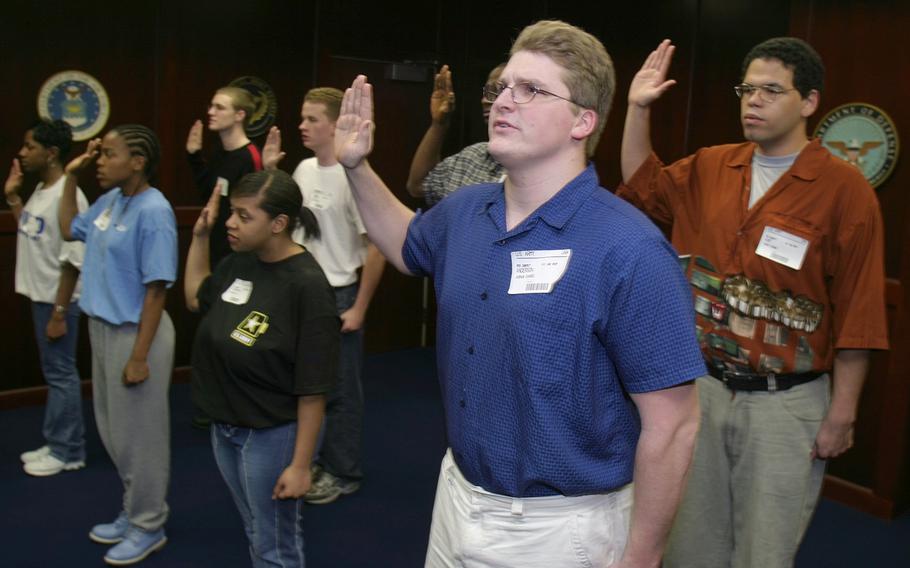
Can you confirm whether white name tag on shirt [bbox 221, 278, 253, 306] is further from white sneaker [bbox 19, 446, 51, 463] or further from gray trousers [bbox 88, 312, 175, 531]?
white sneaker [bbox 19, 446, 51, 463]

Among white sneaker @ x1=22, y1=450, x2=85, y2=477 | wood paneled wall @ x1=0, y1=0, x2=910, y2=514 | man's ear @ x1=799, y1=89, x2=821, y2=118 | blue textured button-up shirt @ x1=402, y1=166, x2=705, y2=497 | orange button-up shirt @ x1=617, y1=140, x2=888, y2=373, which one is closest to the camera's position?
blue textured button-up shirt @ x1=402, y1=166, x2=705, y2=497

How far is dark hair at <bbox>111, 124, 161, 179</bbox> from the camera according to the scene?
10.7 ft

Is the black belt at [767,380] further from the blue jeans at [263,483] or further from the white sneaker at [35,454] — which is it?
the white sneaker at [35,454]

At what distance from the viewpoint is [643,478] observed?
1541 mm

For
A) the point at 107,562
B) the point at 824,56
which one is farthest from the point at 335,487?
the point at 824,56

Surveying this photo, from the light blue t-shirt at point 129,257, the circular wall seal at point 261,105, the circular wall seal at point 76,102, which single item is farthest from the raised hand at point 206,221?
the circular wall seal at point 261,105

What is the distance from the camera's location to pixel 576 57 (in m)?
1.60

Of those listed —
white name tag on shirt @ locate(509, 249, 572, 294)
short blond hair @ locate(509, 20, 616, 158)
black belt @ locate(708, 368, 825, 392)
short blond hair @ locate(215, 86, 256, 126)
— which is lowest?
black belt @ locate(708, 368, 825, 392)

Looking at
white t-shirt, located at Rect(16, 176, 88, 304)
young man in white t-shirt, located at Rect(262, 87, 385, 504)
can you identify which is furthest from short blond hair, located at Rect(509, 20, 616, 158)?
white t-shirt, located at Rect(16, 176, 88, 304)

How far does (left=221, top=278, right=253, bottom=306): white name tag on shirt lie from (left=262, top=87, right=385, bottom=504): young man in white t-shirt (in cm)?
127

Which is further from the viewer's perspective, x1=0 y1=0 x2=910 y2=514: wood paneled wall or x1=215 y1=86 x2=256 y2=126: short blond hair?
x1=215 y1=86 x2=256 y2=126: short blond hair

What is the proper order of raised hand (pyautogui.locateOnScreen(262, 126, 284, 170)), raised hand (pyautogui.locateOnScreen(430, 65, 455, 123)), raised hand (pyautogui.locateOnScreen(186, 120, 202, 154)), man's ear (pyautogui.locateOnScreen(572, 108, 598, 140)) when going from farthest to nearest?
raised hand (pyautogui.locateOnScreen(186, 120, 202, 154)) < raised hand (pyautogui.locateOnScreen(262, 126, 284, 170)) < raised hand (pyautogui.locateOnScreen(430, 65, 455, 123)) < man's ear (pyautogui.locateOnScreen(572, 108, 598, 140))

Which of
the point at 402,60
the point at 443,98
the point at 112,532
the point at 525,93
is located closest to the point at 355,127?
the point at 525,93

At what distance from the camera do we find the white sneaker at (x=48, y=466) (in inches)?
163
